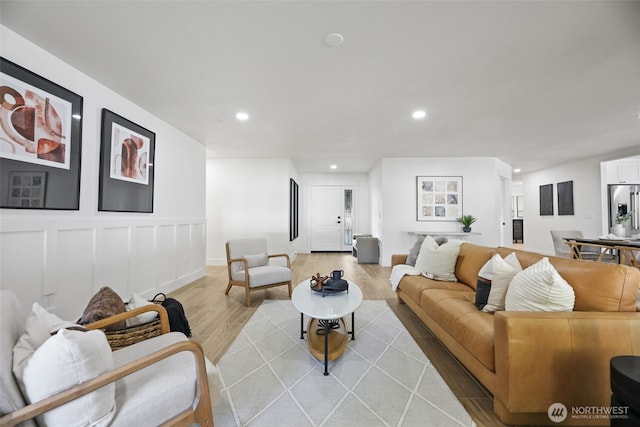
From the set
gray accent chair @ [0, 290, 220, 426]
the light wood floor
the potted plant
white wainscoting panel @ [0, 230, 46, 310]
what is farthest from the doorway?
gray accent chair @ [0, 290, 220, 426]

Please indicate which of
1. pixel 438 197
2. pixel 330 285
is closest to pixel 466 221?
pixel 438 197

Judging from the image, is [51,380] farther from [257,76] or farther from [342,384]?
[257,76]

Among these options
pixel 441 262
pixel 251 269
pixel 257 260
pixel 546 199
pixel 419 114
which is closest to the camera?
pixel 441 262

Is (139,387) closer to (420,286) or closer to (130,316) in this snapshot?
(130,316)

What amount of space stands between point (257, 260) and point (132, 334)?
2045 mm

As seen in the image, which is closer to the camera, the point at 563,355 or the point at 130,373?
the point at 130,373

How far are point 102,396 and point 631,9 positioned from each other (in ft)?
11.5

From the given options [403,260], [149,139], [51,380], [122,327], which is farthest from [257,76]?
[403,260]

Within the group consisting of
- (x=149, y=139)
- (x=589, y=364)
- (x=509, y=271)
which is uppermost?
(x=149, y=139)

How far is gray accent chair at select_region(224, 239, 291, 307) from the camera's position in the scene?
10.4ft

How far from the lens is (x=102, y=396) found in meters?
0.92

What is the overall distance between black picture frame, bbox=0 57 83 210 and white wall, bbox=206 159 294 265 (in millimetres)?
3287

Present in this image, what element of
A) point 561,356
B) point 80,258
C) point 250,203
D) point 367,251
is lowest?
point 367,251

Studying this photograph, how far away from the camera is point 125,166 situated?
2.79 metres
